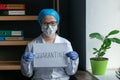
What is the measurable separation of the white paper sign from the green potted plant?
44cm

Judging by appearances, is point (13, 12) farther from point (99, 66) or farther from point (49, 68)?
point (99, 66)

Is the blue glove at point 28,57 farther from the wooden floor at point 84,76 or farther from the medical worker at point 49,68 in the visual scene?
the wooden floor at point 84,76

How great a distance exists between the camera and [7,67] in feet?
8.89

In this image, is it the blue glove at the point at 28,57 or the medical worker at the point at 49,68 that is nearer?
the blue glove at the point at 28,57

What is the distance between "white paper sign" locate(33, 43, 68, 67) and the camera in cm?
209

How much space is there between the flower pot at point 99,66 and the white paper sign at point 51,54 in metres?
0.45

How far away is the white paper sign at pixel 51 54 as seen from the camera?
209 centimetres

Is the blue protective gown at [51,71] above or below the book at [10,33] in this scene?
below

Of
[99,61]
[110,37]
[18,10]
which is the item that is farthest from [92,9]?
[18,10]

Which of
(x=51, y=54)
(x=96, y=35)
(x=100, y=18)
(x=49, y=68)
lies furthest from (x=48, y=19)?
(x=100, y=18)

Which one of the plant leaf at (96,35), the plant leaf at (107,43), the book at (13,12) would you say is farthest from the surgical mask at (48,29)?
the book at (13,12)

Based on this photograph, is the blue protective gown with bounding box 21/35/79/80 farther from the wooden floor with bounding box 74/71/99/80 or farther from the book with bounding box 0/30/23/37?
the book with bounding box 0/30/23/37

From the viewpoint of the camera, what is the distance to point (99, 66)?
2.48 m

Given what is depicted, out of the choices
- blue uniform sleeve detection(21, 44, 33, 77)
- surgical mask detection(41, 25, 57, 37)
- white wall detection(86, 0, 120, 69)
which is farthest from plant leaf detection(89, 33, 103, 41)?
blue uniform sleeve detection(21, 44, 33, 77)
